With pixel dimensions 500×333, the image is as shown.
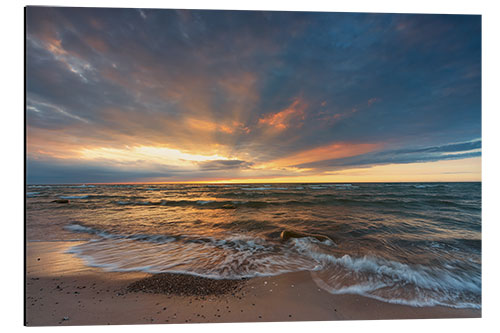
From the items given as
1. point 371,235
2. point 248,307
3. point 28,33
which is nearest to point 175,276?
point 248,307

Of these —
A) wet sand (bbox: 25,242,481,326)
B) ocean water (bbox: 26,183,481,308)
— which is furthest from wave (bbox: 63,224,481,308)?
wet sand (bbox: 25,242,481,326)

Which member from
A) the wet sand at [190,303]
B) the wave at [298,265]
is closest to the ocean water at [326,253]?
the wave at [298,265]

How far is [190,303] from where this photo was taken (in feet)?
6.81

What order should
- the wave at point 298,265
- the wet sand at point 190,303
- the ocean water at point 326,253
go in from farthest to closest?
the ocean water at point 326,253, the wave at point 298,265, the wet sand at point 190,303

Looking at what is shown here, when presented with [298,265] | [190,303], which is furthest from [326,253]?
[190,303]

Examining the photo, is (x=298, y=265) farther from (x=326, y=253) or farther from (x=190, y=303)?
(x=190, y=303)

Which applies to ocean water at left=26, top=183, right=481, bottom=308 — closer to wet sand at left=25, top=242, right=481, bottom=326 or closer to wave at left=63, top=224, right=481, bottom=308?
wave at left=63, top=224, right=481, bottom=308

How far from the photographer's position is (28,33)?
2416 millimetres

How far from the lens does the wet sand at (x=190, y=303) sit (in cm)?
199

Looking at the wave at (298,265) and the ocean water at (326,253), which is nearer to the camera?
the wave at (298,265)

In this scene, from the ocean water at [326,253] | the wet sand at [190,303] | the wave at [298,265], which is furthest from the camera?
the ocean water at [326,253]

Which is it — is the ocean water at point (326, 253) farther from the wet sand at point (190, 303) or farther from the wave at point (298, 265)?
the wet sand at point (190, 303)
